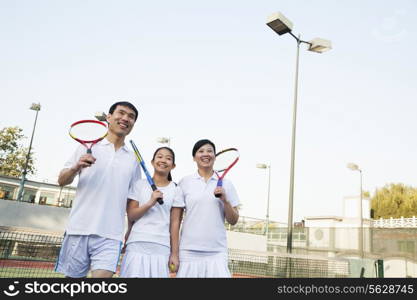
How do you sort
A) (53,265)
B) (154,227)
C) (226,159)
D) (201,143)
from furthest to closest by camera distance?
(53,265)
(226,159)
(201,143)
(154,227)

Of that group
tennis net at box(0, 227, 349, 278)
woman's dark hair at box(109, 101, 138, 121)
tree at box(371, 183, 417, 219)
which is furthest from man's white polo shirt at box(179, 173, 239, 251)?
tree at box(371, 183, 417, 219)

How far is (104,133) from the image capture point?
11.8 feet

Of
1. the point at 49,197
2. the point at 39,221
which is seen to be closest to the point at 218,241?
the point at 39,221

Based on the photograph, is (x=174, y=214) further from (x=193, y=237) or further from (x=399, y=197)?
(x=399, y=197)

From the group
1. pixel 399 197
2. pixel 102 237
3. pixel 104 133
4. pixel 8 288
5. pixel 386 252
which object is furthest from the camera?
pixel 399 197

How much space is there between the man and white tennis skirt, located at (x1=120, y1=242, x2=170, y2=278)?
20cm

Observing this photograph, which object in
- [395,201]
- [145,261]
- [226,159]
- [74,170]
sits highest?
[395,201]

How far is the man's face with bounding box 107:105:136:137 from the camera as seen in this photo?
353 centimetres

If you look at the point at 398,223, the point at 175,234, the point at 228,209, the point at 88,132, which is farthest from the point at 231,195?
the point at 398,223

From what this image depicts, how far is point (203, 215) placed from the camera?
3752 millimetres

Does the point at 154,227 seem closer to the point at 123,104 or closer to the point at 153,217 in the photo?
the point at 153,217

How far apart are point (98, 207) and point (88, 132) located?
77cm

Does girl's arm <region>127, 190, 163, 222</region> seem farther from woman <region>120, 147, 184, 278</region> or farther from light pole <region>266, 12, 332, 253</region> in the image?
light pole <region>266, 12, 332, 253</region>

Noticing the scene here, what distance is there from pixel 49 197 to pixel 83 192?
39438 mm
